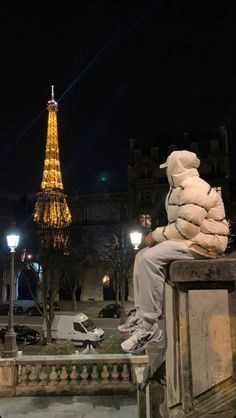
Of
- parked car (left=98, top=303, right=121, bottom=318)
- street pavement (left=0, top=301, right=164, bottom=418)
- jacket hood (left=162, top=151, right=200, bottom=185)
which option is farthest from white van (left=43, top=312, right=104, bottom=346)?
jacket hood (left=162, top=151, right=200, bottom=185)

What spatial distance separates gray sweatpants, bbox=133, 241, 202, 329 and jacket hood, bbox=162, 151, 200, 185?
71 cm

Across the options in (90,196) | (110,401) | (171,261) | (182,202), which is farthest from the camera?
(90,196)

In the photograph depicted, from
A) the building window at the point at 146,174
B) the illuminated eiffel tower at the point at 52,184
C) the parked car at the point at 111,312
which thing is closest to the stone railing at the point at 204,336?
the parked car at the point at 111,312

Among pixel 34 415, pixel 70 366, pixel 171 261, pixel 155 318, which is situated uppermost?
pixel 171 261

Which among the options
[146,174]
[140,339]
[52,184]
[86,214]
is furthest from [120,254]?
[140,339]

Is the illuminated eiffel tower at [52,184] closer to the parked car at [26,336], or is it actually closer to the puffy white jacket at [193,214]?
the parked car at [26,336]

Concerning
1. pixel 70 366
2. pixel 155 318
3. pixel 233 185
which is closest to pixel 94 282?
pixel 233 185

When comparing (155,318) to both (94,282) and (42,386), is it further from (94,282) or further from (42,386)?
(94,282)

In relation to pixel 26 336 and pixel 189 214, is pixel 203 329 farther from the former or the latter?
pixel 26 336

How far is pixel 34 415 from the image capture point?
8578 mm

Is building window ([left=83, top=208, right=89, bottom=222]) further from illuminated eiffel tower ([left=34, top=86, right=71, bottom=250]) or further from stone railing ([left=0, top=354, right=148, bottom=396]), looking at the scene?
stone railing ([left=0, top=354, right=148, bottom=396])

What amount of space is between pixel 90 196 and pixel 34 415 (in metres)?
47.3

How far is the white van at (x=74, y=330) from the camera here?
946 inches

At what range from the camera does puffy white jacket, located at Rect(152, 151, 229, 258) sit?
3576mm
